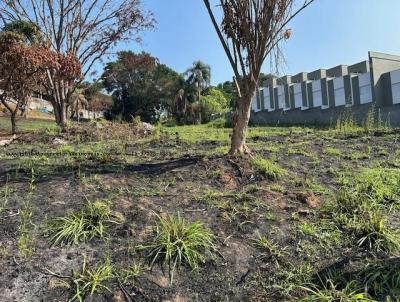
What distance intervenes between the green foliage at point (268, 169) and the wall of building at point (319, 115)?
18.0 meters

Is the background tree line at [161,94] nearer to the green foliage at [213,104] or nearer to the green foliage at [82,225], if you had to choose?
the green foliage at [213,104]

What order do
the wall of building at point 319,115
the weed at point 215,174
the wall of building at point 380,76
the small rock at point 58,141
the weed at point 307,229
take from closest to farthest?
the weed at point 307,229 < the weed at point 215,174 < the small rock at point 58,141 < the wall of building at point 319,115 < the wall of building at point 380,76

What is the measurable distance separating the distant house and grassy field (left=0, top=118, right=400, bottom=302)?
21520 mm

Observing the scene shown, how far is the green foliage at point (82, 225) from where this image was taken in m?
3.43

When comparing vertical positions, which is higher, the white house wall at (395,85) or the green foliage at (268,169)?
the white house wall at (395,85)

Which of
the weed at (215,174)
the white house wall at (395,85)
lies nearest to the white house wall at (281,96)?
the white house wall at (395,85)

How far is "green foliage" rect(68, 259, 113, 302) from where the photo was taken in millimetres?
2922

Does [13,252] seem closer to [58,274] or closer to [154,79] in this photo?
[58,274]

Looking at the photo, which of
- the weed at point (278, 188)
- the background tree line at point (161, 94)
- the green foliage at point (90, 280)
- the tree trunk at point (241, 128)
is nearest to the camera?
the green foliage at point (90, 280)

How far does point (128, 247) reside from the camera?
11.1ft

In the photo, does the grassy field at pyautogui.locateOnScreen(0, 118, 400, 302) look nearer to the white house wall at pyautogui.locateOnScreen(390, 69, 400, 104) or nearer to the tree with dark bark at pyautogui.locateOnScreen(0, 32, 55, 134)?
the tree with dark bark at pyautogui.locateOnScreen(0, 32, 55, 134)

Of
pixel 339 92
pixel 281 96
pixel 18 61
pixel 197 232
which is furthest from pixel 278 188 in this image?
pixel 281 96

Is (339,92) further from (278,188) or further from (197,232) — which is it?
(197,232)

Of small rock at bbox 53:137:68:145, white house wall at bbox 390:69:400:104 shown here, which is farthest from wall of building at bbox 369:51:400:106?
small rock at bbox 53:137:68:145
